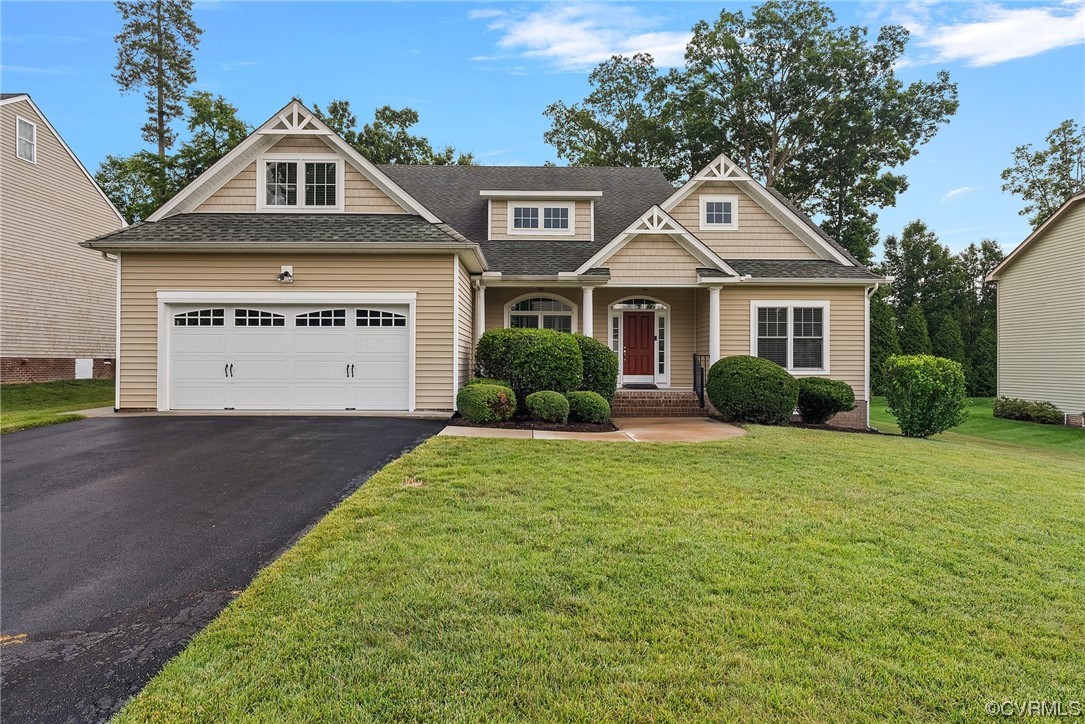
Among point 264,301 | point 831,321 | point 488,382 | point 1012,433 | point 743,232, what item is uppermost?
point 743,232

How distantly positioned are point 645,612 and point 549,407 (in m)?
6.51

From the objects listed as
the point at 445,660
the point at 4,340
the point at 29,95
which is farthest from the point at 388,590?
the point at 29,95

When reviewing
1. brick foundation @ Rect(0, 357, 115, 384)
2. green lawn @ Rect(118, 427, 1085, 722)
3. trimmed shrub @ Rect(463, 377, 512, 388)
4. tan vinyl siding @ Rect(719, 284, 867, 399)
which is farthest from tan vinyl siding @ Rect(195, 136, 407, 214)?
brick foundation @ Rect(0, 357, 115, 384)

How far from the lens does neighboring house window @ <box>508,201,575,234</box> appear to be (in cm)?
1449

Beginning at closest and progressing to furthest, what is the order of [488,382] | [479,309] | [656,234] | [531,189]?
1. [488,382]
2. [656,234]
3. [479,309]
4. [531,189]

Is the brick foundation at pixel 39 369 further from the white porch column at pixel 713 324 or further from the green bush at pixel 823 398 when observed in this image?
the green bush at pixel 823 398

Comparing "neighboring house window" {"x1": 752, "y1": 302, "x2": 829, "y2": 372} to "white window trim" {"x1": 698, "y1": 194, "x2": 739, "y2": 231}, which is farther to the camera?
"white window trim" {"x1": 698, "y1": 194, "x2": 739, "y2": 231}

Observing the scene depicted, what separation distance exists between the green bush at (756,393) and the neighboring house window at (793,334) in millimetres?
2622

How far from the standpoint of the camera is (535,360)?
10.1 metres

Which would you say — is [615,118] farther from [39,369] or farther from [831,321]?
[39,369]

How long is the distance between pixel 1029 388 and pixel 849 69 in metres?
16.2

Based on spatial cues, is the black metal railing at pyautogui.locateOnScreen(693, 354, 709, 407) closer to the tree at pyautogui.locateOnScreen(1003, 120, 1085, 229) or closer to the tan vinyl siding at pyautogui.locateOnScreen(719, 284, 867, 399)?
the tan vinyl siding at pyautogui.locateOnScreen(719, 284, 867, 399)

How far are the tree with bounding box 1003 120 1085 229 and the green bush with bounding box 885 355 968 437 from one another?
25.9 meters

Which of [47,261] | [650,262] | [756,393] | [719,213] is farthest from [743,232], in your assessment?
[47,261]
